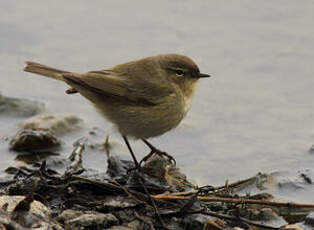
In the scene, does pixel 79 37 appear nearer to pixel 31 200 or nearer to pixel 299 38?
pixel 299 38

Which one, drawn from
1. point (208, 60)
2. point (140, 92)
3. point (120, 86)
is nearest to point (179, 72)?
point (140, 92)

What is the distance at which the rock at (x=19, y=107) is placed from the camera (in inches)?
379

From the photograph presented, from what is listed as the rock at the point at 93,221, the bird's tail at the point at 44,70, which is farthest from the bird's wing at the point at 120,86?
the rock at the point at 93,221

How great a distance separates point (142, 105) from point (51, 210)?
1748 mm

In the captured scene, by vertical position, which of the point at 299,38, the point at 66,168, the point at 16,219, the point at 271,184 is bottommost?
the point at 16,219

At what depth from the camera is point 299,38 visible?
1141 cm

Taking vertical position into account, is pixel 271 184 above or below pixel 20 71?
below

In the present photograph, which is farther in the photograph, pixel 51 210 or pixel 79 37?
pixel 79 37

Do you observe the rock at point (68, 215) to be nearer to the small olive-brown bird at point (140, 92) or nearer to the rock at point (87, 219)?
the rock at point (87, 219)

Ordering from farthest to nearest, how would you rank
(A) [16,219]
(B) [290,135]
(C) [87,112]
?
(C) [87,112]
(B) [290,135]
(A) [16,219]

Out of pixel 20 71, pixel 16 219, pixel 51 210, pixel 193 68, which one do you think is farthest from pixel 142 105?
pixel 20 71

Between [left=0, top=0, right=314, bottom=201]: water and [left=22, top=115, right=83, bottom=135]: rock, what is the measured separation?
23 cm

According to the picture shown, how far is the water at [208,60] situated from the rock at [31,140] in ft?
0.58

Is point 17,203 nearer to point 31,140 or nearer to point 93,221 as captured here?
point 93,221
